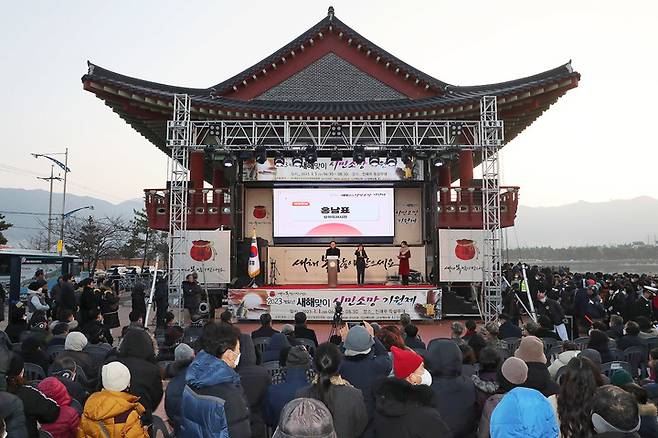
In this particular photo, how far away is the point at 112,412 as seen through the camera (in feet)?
10.8

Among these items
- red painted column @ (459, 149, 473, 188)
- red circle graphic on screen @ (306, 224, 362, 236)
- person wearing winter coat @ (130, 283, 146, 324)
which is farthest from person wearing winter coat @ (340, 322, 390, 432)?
red painted column @ (459, 149, 473, 188)

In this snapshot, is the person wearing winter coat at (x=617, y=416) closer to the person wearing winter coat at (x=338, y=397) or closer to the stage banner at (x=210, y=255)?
the person wearing winter coat at (x=338, y=397)

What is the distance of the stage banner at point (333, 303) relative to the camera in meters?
15.1

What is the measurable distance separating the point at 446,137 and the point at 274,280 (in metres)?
8.61

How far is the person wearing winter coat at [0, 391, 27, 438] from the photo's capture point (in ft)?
10.5

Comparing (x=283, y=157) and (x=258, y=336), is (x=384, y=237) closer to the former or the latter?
(x=283, y=157)

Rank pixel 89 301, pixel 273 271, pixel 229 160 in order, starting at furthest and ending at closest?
pixel 273 271 → pixel 229 160 → pixel 89 301

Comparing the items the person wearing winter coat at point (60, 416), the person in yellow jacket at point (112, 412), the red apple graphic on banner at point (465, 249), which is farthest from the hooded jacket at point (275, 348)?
the red apple graphic on banner at point (465, 249)

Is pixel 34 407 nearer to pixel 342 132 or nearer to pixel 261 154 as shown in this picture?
pixel 261 154

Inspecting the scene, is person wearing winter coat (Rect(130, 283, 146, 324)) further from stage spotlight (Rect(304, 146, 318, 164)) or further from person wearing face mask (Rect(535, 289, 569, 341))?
person wearing face mask (Rect(535, 289, 569, 341))

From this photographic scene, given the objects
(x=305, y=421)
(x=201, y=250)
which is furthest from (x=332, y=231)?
(x=305, y=421)

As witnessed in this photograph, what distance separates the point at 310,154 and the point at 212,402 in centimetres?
1334

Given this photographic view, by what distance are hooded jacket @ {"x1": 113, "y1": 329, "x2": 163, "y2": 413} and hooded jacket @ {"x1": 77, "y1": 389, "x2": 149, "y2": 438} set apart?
0.49 metres

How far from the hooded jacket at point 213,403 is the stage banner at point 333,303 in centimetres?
1200
